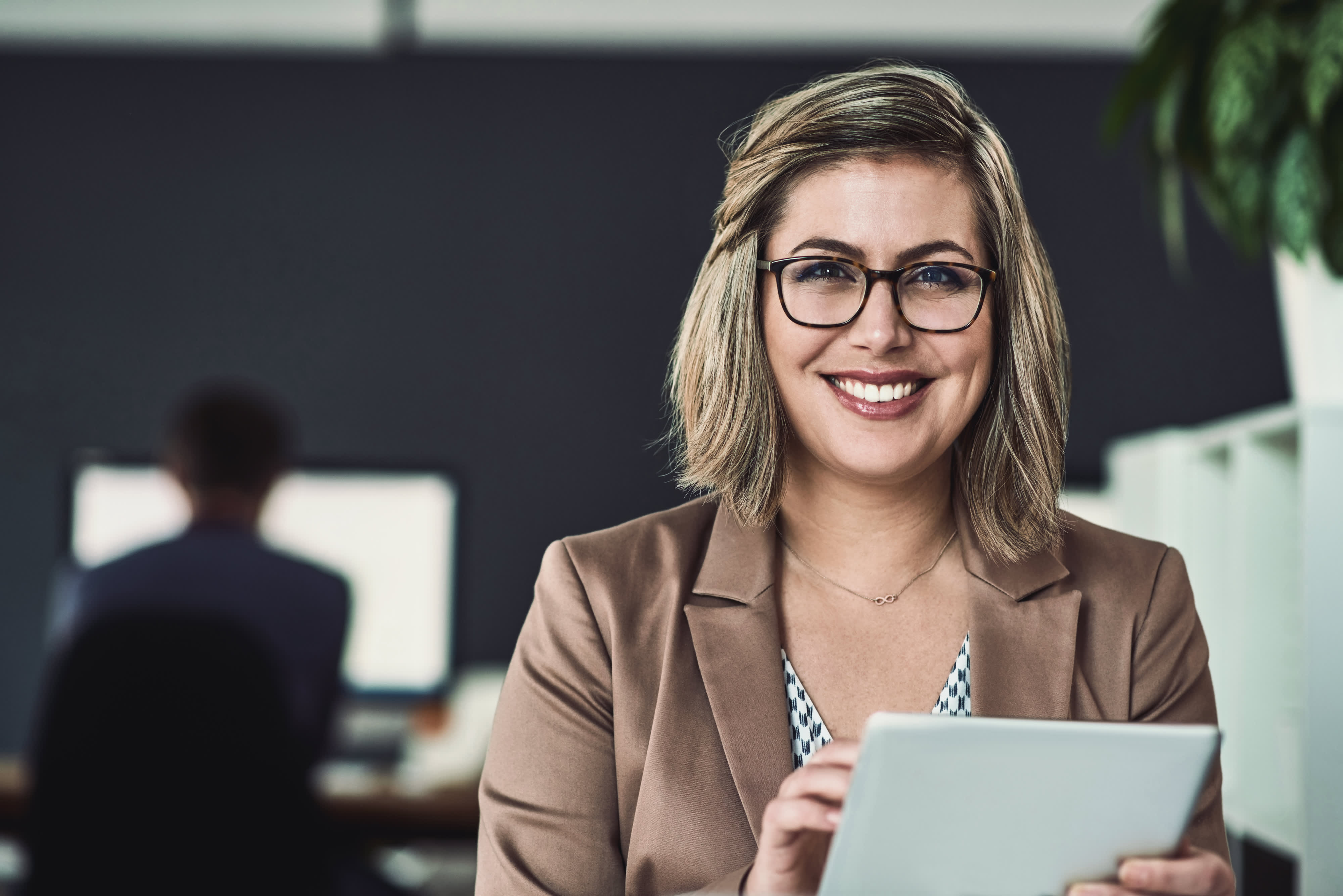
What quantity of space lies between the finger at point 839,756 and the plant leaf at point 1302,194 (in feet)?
3.61

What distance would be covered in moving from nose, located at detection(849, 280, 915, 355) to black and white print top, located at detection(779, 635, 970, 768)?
1.01 ft

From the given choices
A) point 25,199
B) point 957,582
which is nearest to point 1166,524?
point 957,582

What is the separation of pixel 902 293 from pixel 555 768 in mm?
550

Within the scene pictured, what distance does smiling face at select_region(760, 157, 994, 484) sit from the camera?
115 centimetres

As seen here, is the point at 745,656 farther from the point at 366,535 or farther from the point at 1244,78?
the point at 366,535

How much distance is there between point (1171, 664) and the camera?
45.9 inches

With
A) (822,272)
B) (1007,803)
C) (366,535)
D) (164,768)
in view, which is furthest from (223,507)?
(1007,803)

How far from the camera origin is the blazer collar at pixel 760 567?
1208 millimetres

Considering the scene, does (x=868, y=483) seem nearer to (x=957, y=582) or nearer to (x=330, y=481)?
A: (x=957, y=582)

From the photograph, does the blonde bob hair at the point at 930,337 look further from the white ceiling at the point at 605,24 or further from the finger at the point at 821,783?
the white ceiling at the point at 605,24

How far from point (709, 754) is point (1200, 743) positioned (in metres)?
0.47

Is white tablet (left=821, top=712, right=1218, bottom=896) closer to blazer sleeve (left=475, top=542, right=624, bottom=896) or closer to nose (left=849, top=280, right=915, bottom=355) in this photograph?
blazer sleeve (left=475, top=542, right=624, bottom=896)

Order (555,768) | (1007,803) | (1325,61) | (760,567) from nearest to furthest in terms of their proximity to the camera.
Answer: (1007,803), (555,768), (760,567), (1325,61)

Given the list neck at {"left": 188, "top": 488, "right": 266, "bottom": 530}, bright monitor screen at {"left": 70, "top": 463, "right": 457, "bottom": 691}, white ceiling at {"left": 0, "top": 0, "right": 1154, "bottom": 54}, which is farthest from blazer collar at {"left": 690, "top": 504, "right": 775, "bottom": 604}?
white ceiling at {"left": 0, "top": 0, "right": 1154, "bottom": 54}
